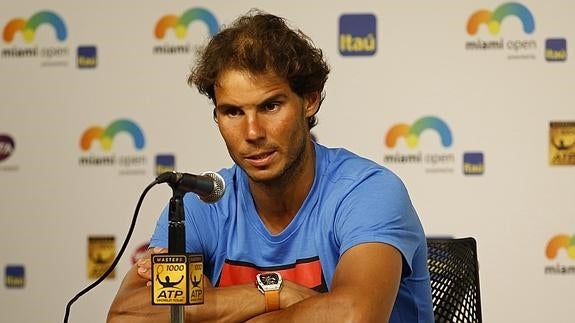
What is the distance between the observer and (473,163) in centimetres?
388

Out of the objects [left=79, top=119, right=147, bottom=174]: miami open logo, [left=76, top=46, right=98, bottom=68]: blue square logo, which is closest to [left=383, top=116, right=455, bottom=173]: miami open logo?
[left=79, top=119, right=147, bottom=174]: miami open logo

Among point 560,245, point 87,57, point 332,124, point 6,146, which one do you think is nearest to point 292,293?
point 332,124

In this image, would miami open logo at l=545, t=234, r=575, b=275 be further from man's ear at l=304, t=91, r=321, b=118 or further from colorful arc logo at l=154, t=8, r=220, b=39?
man's ear at l=304, t=91, r=321, b=118

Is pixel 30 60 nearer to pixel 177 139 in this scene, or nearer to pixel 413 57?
pixel 177 139

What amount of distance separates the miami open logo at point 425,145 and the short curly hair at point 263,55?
1498 mm

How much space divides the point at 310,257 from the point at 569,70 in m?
1.96

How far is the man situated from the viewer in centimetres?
212

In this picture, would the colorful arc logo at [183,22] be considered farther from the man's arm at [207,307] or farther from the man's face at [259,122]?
the man's arm at [207,307]

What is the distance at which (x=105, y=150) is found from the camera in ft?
13.5

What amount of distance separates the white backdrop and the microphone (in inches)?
83.3

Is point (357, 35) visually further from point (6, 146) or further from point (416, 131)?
point (6, 146)

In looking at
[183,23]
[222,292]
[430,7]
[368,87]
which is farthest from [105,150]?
[222,292]

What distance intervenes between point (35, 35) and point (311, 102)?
2085 millimetres

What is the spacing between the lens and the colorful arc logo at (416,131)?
3898 mm
